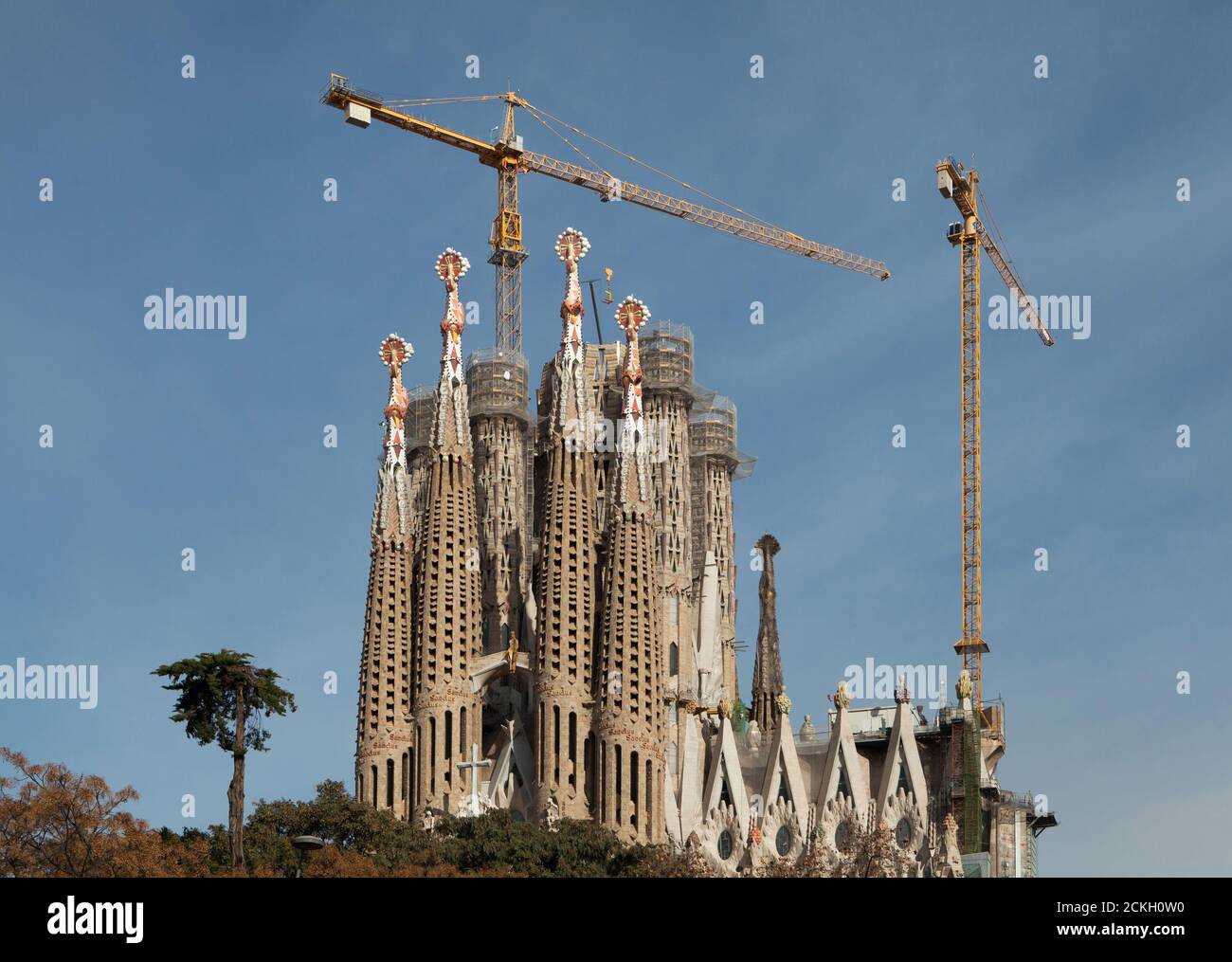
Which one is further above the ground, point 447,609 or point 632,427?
point 632,427

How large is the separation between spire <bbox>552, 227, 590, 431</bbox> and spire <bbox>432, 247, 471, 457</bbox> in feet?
11.1

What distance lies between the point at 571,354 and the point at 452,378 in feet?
14.8

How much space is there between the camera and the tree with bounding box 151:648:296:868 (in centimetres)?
5919

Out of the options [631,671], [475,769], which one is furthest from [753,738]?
[475,769]

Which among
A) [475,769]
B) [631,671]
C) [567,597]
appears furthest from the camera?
[567,597]

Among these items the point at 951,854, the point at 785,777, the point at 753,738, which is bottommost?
the point at 951,854

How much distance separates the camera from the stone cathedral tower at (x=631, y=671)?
73.2 meters

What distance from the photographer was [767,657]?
90.2m

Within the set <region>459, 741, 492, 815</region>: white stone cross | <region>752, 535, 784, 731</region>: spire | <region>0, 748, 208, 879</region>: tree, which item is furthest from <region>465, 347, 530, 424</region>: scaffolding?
<region>0, 748, 208, 879</region>: tree

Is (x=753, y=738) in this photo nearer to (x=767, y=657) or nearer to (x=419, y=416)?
(x=767, y=657)

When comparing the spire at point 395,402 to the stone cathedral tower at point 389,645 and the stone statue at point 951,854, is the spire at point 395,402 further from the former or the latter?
the stone statue at point 951,854

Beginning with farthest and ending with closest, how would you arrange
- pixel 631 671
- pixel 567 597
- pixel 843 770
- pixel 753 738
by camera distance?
pixel 753 738, pixel 843 770, pixel 567 597, pixel 631 671
